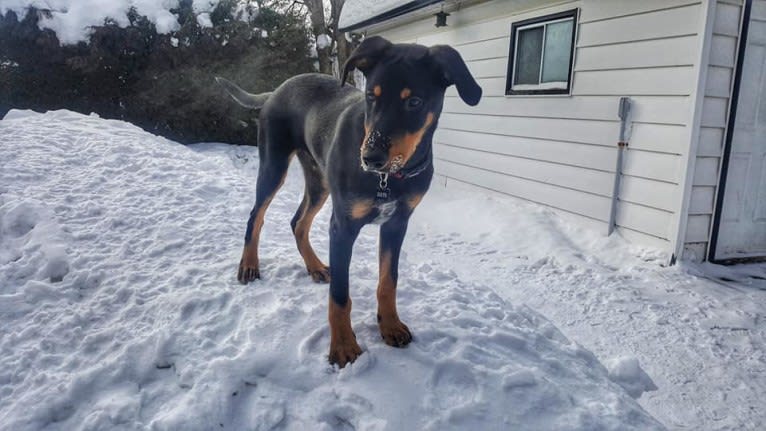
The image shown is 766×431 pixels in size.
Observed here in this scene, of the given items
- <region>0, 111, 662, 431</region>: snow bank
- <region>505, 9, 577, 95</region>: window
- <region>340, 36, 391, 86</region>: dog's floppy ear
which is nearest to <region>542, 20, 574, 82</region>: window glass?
<region>505, 9, 577, 95</region>: window

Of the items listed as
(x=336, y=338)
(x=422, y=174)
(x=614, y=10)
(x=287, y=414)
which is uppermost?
(x=614, y=10)

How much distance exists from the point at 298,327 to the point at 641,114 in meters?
4.28

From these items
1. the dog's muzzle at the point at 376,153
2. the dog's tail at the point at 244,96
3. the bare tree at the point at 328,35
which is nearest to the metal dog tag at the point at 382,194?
the dog's muzzle at the point at 376,153

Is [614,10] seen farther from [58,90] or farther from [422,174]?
[58,90]

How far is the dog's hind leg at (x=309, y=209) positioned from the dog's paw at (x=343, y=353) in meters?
1.00

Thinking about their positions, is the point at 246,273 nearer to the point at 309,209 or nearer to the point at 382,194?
the point at 309,209

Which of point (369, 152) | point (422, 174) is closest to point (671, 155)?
point (422, 174)

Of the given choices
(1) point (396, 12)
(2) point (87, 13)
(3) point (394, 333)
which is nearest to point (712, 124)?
(3) point (394, 333)

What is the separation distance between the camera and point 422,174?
8.29 feet

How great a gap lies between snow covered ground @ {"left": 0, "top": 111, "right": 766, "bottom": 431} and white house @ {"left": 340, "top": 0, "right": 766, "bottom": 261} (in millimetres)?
501

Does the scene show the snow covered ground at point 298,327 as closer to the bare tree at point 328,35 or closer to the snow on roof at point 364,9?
the snow on roof at point 364,9

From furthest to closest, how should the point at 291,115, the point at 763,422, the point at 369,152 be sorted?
1. the point at 291,115
2. the point at 763,422
3. the point at 369,152

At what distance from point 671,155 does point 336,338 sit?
4031 mm

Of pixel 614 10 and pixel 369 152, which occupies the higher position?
pixel 614 10
